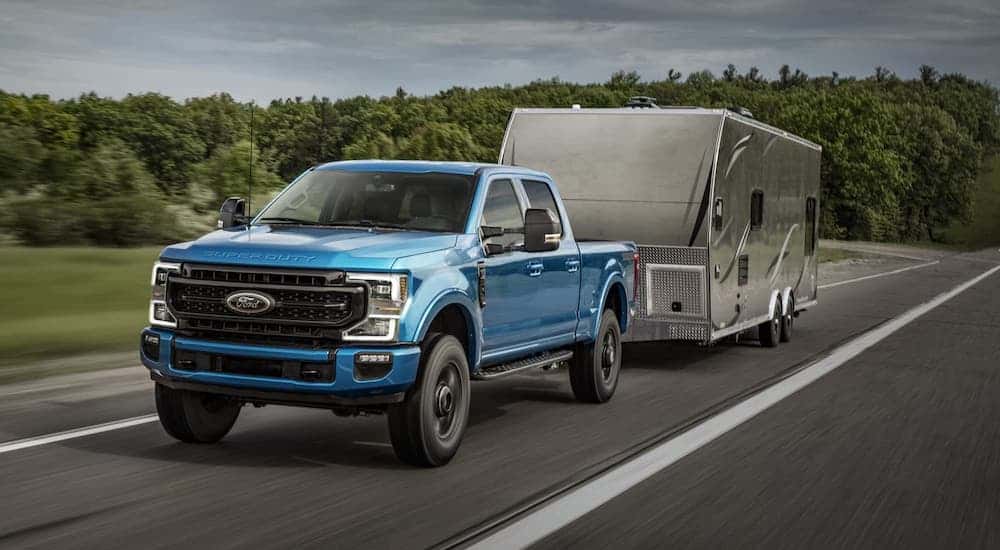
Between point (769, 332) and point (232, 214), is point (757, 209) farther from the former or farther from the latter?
point (232, 214)

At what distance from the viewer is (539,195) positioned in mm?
10945

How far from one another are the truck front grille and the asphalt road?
0.87 m

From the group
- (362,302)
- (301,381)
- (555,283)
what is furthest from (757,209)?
(301,381)

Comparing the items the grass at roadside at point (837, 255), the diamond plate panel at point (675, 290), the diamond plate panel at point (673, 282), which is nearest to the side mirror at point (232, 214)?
the diamond plate panel at point (673, 282)

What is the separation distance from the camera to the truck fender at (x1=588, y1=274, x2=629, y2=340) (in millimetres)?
11422

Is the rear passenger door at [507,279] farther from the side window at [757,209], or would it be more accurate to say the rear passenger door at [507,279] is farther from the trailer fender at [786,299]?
the trailer fender at [786,299]

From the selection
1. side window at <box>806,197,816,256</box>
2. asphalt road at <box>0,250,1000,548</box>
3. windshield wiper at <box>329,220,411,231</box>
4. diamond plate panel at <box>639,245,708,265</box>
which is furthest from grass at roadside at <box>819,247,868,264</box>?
windshield wiper at <box>329,220,411,231</box>

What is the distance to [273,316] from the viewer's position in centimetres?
802

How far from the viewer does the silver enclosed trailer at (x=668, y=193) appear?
48.5ft

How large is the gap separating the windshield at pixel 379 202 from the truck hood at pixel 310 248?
42 centimetres

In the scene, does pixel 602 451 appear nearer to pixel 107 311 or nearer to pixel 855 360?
pixel 855 360

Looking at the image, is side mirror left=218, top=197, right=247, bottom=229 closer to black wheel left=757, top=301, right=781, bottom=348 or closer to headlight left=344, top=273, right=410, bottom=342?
headlight left=344, top=273, right=410, bottom=342

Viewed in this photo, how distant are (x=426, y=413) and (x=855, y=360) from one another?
29.8 feet

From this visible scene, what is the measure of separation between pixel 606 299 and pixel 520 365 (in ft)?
7.26
